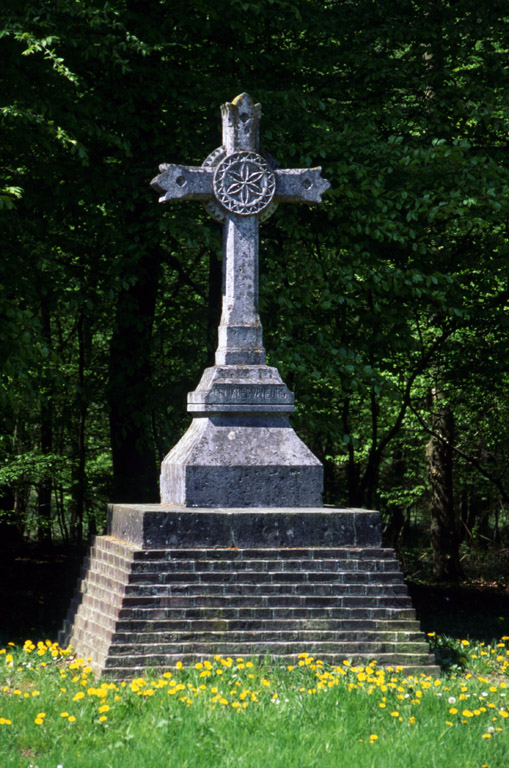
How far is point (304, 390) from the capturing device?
14516 mm

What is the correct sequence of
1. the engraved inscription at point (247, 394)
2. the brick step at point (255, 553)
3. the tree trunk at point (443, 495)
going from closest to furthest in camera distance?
the brick step at point (255, 553) < the engraved inscription at point (247, 394) < the tree trunk at point (443, 495)

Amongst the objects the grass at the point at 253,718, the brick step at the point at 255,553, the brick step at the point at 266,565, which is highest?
the brick step at the point at 255,553

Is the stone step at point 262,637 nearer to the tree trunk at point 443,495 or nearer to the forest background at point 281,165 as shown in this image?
the forest background at point 281,165

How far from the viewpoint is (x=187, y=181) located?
8812 mm

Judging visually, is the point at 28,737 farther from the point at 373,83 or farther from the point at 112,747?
the point at 373,83

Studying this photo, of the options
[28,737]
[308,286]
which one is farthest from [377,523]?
[308,286]

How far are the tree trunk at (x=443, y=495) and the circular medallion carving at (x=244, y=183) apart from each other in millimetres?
10333

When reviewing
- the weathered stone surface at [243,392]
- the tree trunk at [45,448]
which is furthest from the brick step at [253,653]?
the tree trunk at [45,448]

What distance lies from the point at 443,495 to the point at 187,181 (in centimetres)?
1209

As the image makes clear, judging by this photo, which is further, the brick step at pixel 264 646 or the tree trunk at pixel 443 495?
the tree trunk at pixel 443 495

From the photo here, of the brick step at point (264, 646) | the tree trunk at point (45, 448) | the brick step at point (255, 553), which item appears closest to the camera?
the brick step at point (264, 646)

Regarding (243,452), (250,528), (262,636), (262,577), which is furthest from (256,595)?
(243,452)

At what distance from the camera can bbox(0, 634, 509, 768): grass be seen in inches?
204

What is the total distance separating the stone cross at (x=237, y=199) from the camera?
882 centimetres
